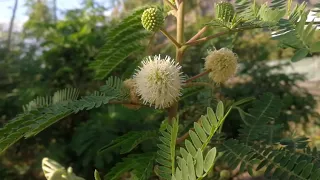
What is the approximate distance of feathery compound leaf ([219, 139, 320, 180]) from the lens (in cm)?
80

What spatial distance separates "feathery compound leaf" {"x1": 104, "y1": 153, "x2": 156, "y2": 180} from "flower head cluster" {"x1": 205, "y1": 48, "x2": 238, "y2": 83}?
223mm

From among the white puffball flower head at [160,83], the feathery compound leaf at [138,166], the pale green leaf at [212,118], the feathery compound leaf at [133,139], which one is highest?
the white puffball flower head at [160,83]

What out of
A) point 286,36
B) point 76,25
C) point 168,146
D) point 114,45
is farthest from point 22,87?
point 286,36

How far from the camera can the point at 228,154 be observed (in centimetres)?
89

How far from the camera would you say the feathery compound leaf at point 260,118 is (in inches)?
40.1

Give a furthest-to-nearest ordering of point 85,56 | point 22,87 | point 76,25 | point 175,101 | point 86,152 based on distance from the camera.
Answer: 1. point 76,25
2. point 85,56
3. point 22,87
4. point 86,152
5. point 175,101

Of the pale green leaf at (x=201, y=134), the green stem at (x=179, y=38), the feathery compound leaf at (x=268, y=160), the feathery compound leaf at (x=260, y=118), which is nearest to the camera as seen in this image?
the pale green leaf at (x=201, y=134)

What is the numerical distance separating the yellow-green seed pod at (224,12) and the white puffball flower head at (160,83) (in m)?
0.14

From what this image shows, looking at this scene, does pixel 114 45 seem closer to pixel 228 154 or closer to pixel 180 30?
pixel 180 30

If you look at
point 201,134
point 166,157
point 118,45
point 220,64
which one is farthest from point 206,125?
point 118,45

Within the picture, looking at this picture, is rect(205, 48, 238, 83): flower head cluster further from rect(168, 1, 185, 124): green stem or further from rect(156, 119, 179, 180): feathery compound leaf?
rect(156, 119, 179, 180): feathery compound leaf

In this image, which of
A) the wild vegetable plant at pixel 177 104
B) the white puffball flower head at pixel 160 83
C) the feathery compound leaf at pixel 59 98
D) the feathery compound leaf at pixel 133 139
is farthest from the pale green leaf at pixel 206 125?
the feathery compound leaf at pixel 59 98

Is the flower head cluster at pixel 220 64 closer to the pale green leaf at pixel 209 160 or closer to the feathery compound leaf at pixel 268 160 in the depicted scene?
the feathery compound leaf at pixel 268 160

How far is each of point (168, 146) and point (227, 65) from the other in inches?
9.2
